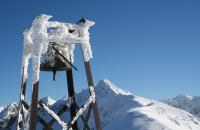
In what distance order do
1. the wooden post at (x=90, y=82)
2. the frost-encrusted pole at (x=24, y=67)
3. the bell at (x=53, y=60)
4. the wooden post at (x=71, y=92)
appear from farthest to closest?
the wooden post at (x=71, y=92), the bell at (x=53, y=60), the frost-encrusted pole at (x=24, y=67), the wooden post at (x=90, y=82)

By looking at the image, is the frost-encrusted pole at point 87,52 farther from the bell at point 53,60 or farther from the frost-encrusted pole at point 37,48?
the frost-encrusted pole at point 37,48

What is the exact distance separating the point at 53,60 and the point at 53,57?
8 cm

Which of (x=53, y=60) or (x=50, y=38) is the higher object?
(x=50, y=38)

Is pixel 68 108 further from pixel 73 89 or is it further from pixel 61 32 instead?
pixel 61 32

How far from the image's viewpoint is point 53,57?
1091 centimetres

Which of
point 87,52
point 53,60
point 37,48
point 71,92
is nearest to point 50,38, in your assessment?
point 37,48

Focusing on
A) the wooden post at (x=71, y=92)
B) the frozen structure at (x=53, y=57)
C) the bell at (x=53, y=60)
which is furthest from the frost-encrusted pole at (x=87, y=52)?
the wooden post at (x=71, y=92)

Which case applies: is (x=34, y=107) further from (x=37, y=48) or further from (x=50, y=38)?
(x=50, y=38)

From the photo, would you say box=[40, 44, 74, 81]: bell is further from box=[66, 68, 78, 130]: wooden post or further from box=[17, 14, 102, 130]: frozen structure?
box=[66, 68, 78, 130]: wooden post

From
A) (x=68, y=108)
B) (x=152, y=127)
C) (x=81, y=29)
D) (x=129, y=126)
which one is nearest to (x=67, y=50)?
(x=81, y=29)

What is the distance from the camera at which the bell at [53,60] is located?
10805 mm

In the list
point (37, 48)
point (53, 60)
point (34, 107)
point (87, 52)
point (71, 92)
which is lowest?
point (71, 92)

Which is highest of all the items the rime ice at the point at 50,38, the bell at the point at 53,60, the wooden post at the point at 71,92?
the rime ice at the point at 50,38

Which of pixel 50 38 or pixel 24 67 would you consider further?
pixel 24 67
